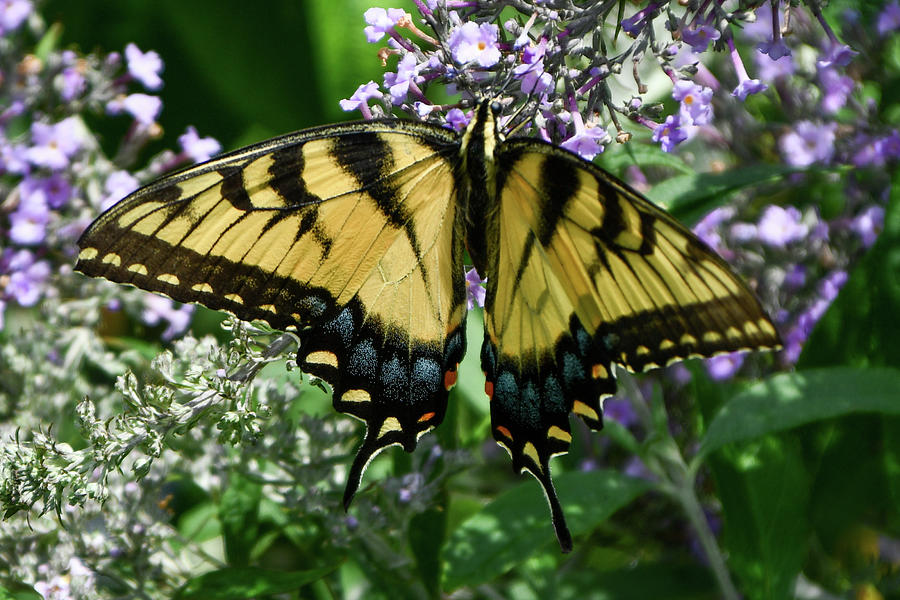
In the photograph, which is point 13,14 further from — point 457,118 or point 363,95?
point 457,118

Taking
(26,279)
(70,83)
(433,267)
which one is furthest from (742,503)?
(70,83)

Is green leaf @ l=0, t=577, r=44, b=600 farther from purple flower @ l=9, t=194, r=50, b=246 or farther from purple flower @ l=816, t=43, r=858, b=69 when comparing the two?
purple flower @ l=816, t=43, r=858, b=69

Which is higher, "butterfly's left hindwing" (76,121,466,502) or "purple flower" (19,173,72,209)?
"purple flower" (19,173,72,209)

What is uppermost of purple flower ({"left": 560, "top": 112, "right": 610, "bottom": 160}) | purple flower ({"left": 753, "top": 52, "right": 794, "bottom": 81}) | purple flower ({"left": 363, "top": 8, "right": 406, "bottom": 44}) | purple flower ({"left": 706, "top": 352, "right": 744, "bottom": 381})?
purple flower ({"left": 753, "top": 52, "right": 794, "bottom": 81})

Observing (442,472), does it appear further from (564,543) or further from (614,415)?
(614,415)

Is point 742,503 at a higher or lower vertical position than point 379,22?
lower

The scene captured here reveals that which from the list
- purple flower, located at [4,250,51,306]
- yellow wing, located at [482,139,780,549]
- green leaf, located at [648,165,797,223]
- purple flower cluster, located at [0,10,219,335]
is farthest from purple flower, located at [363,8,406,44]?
purple flower, located at [4,250,51,306]

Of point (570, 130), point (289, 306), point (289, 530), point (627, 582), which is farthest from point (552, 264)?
point (627, 582)
